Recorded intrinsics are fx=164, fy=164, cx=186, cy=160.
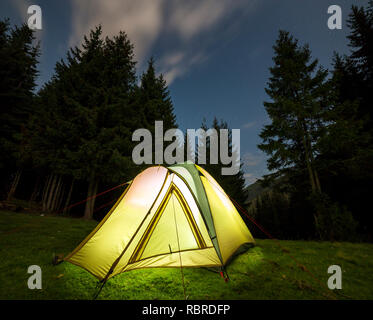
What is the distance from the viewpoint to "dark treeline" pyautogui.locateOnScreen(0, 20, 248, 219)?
10.8m

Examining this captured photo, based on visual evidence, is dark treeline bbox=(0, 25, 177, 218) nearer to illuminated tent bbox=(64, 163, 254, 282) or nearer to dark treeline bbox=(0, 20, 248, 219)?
dark treeline bbox=(0, 20, 248, 219)

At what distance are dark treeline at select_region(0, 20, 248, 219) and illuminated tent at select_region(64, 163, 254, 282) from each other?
17.4 feet

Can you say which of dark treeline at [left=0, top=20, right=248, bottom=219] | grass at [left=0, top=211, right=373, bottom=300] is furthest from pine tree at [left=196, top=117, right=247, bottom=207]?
grass at [left=0, top=211, right=373, bottom=300]

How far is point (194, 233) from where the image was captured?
3.28 m

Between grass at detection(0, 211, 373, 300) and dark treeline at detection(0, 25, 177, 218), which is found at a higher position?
dark treeline at detection(0, 25, 177, 218)

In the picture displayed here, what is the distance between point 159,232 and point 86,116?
10.4 metres

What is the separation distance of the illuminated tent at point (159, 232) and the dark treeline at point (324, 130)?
7196mm

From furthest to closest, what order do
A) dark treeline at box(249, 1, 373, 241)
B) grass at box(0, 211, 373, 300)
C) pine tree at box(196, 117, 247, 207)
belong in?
pine tree at box(196, 117, 247, 207) < dark treeline at box(249, 1, 373, 241) < grass at box(0, 211, 373, 300)

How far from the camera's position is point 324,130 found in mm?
9703

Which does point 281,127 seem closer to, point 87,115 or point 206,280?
point 206,280

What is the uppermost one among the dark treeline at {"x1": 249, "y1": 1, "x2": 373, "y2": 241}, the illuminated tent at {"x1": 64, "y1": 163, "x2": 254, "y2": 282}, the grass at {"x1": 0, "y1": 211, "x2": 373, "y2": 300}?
the dark treeline at {"x1": 249, "y1": 1, "x2": 373, "y2": 241}

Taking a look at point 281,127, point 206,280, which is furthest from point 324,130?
point 206,280

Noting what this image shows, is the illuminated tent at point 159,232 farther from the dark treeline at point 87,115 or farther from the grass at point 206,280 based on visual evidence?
the dark treeline at point 87,115
